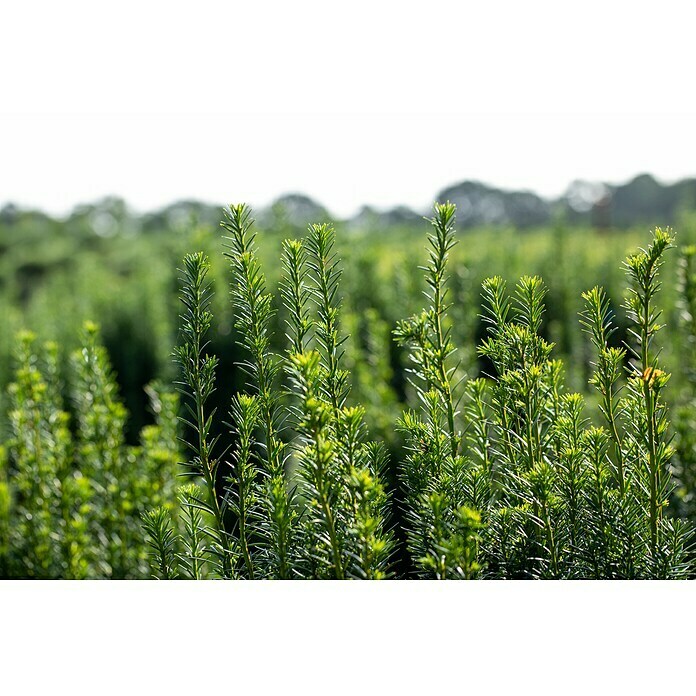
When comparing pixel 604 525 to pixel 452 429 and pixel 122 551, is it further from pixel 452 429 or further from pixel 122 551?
pixel 122 551

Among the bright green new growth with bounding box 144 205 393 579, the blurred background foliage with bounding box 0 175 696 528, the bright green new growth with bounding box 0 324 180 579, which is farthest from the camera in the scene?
the blurred background foliage with bounding box 0 175 696 528

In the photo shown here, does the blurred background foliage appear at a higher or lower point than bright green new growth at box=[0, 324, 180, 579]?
higher

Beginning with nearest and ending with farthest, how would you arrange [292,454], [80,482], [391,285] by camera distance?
[292,454] < [80,482] < [391,285]

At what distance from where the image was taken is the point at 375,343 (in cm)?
236

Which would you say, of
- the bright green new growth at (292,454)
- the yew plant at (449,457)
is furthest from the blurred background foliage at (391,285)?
the bright green new growth at (292,454)

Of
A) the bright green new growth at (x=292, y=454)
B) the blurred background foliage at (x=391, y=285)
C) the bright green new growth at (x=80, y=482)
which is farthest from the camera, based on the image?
the blurred background foliage at (x=391, y=285)

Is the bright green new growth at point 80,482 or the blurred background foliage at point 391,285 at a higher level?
the blurred background foliage at point 391,285

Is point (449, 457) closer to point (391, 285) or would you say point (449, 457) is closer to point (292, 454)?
point (292, 454)

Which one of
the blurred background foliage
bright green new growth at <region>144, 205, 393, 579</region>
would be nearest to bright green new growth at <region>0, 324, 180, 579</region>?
bright green new growth at <region>144, 205, 393, 579</region>

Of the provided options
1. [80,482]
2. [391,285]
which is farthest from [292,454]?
[391,285]

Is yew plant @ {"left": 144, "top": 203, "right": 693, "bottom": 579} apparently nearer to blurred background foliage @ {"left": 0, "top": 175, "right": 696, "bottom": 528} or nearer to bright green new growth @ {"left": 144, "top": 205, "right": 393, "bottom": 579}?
bright green new growth @ {"left": 144, "top": 205, "right": 393, "bottom": 579}

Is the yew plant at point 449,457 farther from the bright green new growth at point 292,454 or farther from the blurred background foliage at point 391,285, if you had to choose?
the blurred background foliage at point 391,285
